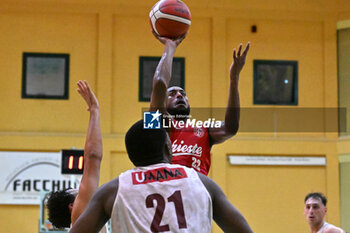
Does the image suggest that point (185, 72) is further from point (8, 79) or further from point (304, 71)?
point (8, 79)

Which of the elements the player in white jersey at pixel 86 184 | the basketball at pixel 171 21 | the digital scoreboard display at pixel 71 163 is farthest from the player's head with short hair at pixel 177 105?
the digital scoreboard display at pixel 71 163

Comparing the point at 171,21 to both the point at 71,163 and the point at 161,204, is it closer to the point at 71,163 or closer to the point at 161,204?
the point at 161,204

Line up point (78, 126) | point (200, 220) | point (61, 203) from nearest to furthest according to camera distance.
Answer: point (200, 220) → point (61, 203) → point (78, 126)

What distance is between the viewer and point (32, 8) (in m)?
15.7

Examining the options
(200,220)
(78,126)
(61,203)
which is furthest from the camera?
(78,126)

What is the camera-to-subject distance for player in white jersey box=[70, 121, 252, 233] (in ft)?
9.13

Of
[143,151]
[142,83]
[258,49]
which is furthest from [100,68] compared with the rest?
[143,151]

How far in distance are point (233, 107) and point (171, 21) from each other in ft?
2.84

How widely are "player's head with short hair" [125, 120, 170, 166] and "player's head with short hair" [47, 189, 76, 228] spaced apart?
126 centimetres

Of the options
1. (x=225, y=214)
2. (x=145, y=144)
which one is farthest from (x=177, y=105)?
(x=225, y=214)

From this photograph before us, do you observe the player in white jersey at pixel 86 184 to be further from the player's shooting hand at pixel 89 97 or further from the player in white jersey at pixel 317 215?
the player in white jersey at pixel 317 215

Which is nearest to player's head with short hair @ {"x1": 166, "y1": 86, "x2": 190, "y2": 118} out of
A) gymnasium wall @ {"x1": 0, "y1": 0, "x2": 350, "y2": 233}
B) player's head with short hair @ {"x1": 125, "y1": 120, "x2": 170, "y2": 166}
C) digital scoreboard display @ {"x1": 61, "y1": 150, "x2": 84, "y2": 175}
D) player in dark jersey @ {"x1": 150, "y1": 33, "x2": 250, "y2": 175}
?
player in dark jersey @ {"x1": 150, "y1": 33, "x2": 250, "y2": 175}

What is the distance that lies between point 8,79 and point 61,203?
39.6ft

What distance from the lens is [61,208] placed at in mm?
4039
